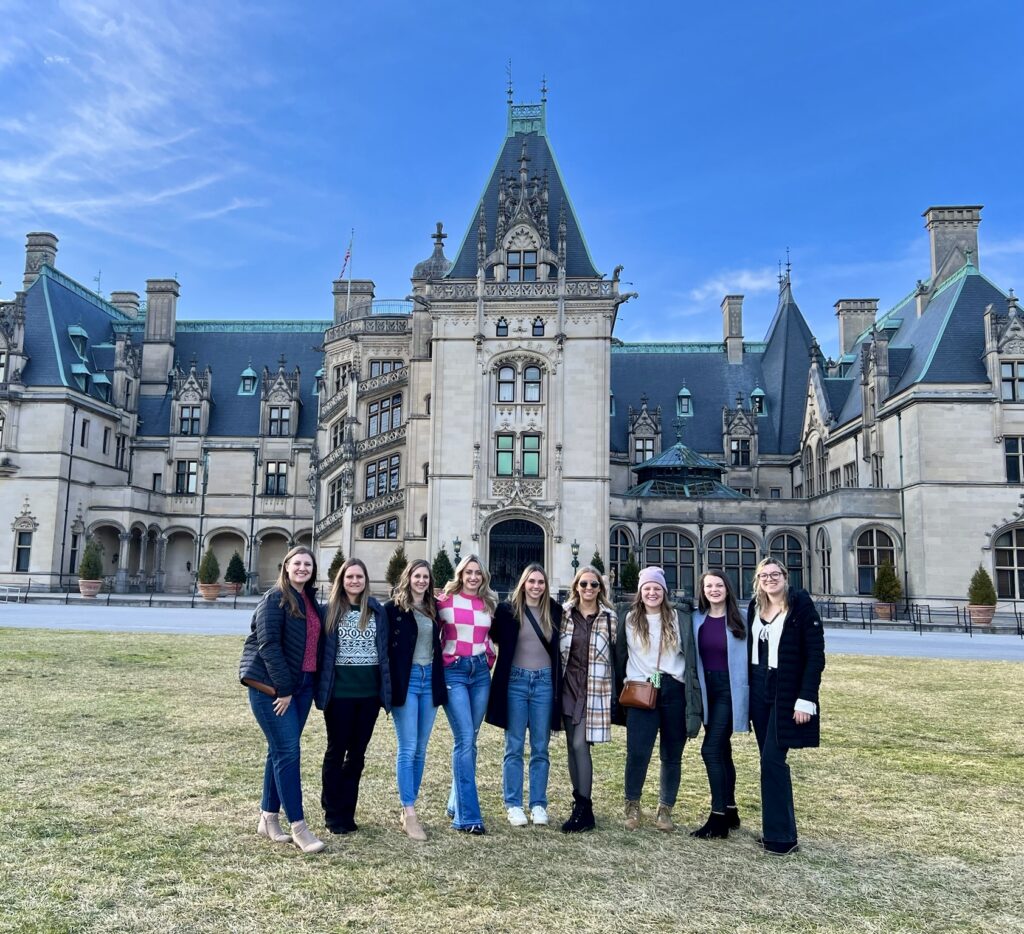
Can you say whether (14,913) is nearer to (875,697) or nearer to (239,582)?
(875,697)

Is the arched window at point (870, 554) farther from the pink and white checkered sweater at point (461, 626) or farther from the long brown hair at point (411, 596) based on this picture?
the long brown hair at point (411, 596)

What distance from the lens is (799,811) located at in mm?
7824

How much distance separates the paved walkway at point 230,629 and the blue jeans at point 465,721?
1666 cm

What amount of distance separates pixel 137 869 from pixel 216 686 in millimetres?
8093

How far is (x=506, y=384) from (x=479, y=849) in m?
32.5

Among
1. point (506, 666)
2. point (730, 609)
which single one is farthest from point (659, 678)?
point (506, 666)

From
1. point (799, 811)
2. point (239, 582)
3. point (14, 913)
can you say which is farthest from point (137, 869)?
point (239, 582)

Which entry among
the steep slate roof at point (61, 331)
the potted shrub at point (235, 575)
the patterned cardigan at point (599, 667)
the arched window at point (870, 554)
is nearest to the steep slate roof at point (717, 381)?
the arched window at point (870, 554)

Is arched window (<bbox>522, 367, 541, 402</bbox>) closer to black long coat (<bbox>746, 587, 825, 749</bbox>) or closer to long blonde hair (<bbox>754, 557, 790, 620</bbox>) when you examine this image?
long blonde hair (<bbox>754, 557, 790, 620</bbox>)

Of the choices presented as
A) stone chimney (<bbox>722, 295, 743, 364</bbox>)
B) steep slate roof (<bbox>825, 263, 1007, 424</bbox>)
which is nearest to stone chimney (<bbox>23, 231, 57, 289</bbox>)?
stone chimney (<bbox>722, 295, 743, 364</bbox>)

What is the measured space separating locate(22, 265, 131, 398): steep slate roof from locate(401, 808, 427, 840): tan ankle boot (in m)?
45.2

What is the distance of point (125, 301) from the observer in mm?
59219

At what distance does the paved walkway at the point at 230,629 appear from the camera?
73.2ft

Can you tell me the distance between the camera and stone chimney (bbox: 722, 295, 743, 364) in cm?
5112
